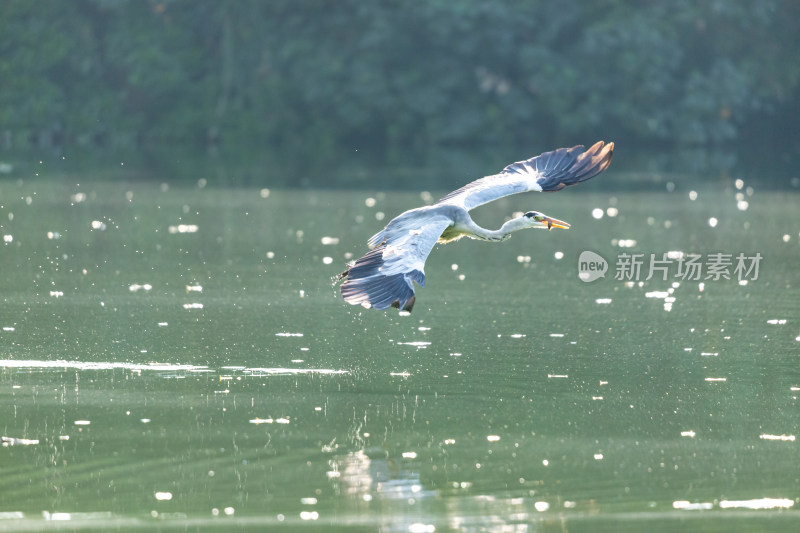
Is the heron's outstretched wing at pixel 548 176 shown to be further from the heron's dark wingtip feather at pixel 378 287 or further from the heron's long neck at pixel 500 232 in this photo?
the heron's dark wingtip feather at pixel 378 287

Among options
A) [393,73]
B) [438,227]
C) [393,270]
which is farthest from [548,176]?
[393,73]

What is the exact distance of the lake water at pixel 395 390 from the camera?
7.95 meters

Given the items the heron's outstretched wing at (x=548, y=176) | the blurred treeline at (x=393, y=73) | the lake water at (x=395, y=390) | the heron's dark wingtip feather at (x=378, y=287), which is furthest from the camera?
the blurred treeline at (x=393, y=73)

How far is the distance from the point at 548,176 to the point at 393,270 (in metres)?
3.62

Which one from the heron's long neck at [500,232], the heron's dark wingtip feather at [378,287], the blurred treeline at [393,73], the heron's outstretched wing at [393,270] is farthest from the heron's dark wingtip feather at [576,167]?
the blurred treeline at [393,73]

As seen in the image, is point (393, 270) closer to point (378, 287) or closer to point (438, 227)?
point (378, 287)

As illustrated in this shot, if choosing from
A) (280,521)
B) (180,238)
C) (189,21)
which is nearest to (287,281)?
(180,238)

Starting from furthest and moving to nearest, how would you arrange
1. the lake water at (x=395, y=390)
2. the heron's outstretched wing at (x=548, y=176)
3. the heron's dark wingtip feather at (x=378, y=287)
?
the heron's outstretched wing at (x=548, y=176) → the heron's dark wingtip feather at (x=378, y=287) → the lake water at (x=395, y=390)

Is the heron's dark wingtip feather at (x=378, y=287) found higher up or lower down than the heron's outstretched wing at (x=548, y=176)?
lower down

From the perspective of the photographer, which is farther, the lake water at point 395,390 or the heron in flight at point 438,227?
the heron in flight at point 438,227

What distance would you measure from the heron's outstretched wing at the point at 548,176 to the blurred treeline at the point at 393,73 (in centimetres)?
3255

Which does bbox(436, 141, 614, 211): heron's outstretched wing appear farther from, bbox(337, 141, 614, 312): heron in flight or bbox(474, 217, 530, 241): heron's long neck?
bbox(474, 217, 530, 241): heron's long neck

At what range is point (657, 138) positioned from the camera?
1980 inches

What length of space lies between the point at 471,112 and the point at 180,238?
1158 inches
